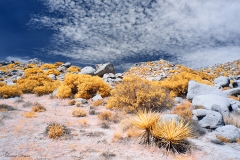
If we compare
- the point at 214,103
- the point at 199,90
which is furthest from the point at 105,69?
the point at 214,103

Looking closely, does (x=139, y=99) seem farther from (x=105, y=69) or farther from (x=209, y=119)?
(x=105, y=69)

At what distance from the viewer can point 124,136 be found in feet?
22.9

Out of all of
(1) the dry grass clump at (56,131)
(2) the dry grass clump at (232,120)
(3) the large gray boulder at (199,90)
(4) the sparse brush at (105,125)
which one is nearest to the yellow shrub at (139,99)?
(3) the large gray boulder at (199,90)

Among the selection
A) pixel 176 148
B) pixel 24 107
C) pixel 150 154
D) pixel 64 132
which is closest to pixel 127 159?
pixel 150 154

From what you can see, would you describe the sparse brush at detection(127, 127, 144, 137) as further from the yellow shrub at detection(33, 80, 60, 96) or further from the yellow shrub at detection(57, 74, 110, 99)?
the yellow shrub at detection(33, 80, 60, 96)

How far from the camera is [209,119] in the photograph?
817 centimetres

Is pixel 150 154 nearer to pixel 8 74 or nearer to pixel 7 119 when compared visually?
pixel 7 119

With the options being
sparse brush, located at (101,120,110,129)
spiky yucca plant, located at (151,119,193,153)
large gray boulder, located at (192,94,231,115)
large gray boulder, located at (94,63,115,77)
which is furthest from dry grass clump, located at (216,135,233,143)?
large gray boulder, located at (94,63,115,77)

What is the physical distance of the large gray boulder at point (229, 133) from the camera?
22.6 feet

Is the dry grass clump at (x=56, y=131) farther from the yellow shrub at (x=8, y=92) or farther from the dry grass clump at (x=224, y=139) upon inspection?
the yellow shrub at (x=8, y=92)

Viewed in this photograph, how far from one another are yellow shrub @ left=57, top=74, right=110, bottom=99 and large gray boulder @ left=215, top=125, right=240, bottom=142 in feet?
29.3

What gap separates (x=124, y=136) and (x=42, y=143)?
3.11 meters

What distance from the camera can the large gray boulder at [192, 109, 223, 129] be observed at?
26.0 feet

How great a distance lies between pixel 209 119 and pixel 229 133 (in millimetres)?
1176
